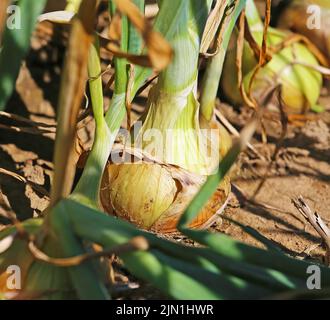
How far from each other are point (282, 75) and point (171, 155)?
709 mm

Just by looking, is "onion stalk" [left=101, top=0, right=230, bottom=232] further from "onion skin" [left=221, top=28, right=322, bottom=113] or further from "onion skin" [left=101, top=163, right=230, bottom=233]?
"onion skin" [left=221, top=28, right=322, bottom=113]

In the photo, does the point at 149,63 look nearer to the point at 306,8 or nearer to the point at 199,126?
the point at 199,126

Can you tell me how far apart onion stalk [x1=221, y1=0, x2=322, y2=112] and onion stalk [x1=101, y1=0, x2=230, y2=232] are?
61 centimetres

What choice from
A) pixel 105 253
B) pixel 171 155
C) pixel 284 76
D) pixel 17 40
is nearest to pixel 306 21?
pixel 284 76

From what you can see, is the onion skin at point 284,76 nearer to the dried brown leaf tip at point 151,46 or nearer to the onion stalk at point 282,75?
the onion stalk at point 282,75

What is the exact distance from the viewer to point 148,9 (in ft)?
4.89

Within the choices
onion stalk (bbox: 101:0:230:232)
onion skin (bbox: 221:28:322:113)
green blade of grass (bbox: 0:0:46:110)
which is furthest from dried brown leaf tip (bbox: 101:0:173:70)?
onion skin (bbox: 221:28:322:113)

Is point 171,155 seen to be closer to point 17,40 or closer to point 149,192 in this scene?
point 149,192

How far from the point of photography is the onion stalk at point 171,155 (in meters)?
1.35

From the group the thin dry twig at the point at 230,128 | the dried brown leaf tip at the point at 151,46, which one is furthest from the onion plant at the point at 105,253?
the thin dry twig at the point at 230,128

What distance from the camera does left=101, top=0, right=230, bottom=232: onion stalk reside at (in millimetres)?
1354

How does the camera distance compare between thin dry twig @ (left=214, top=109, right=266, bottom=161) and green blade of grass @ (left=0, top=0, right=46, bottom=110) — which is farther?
thin dry twig @ (left=214, top=109, right=266, bottom=161)

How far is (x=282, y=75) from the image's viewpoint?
2.01 meters

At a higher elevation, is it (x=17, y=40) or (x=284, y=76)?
(x=17, y=40)
